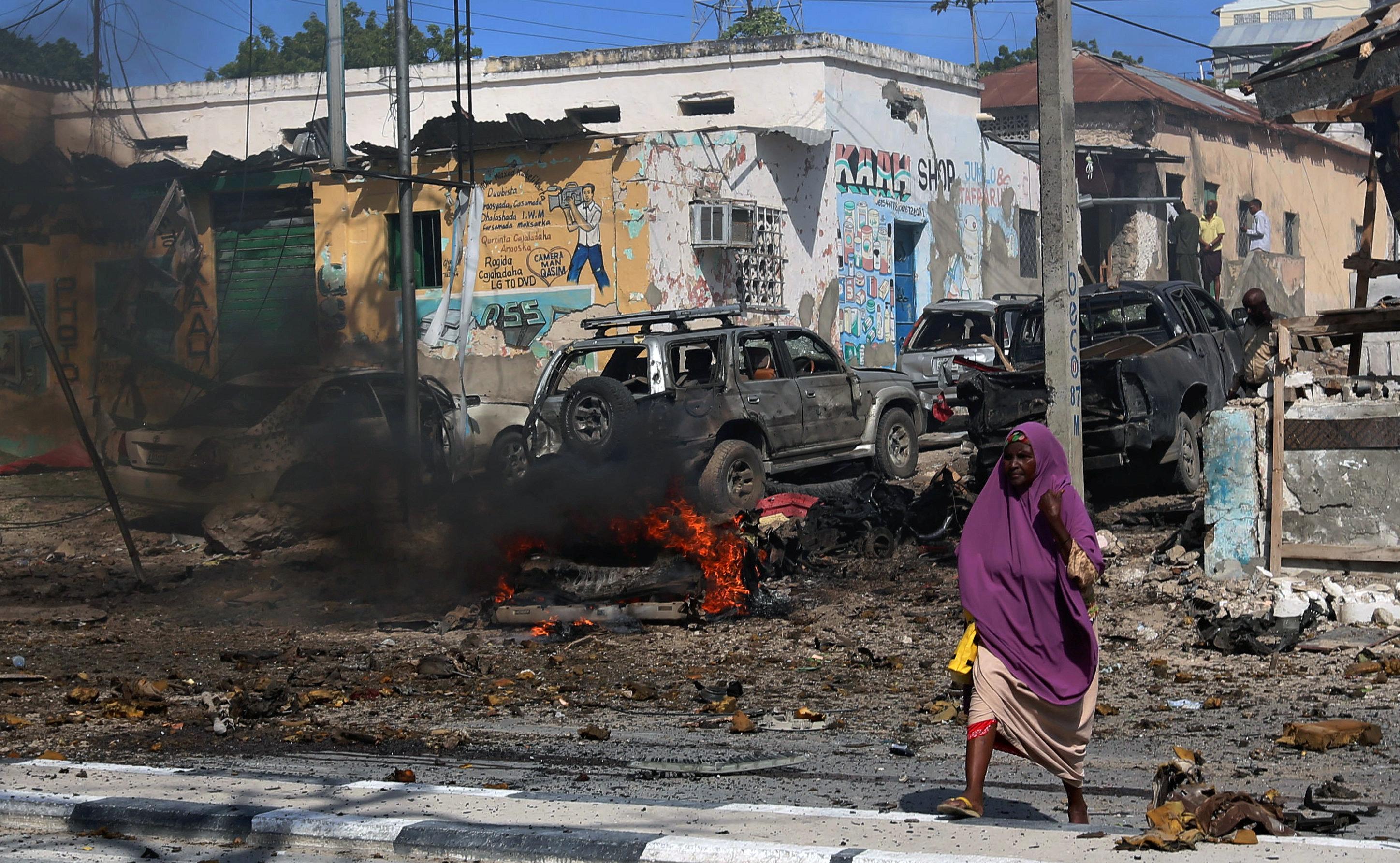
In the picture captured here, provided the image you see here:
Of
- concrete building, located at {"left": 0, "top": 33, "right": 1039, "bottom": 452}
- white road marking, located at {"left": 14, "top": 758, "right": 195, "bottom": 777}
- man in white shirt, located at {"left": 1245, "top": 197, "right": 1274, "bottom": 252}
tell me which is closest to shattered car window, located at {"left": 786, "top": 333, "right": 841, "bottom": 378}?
concrete building, located at {"left": 0, "top": 33, "right": 1039, "bottom": 452}

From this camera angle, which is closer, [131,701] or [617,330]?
[131,701]

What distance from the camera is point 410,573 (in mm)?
12672

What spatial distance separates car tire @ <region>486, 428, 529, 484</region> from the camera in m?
14.6

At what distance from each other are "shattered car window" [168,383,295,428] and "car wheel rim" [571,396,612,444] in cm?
364

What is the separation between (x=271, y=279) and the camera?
24312mm

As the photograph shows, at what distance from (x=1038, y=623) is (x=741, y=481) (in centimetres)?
896

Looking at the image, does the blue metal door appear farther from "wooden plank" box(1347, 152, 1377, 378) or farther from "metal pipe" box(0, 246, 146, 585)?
"metal pipe" box(0, 246, 146, 585)

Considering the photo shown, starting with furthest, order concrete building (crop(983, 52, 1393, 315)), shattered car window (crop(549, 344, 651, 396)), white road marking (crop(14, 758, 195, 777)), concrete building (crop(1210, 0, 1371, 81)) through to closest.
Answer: concrete building (crop(1210, 0, 1371, 81)) < concrete building (crop(983, 52, 1393, 315)) < shattered car window (crop(549, 344, 651, 396)) < white road marking (crop(14, 758, 195, 777))

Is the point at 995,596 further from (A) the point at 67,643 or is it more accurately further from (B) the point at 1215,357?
(B) the point at 1215,357

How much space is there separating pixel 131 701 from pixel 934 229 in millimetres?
22431

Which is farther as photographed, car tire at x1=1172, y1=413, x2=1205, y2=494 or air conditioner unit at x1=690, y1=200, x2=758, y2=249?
air conditioner unit at x1=690, y1=200, x2=758, y2=249

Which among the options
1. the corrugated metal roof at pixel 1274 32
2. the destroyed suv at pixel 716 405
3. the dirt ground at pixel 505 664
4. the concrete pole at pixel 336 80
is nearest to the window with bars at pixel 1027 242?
the destroyed suv at pixel 716 405

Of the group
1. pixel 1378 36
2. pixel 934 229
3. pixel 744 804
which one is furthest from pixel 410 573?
pixel 934 229

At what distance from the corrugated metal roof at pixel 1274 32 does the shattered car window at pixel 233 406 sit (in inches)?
2940
